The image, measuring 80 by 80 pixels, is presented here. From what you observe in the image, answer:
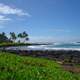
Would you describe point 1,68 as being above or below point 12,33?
below

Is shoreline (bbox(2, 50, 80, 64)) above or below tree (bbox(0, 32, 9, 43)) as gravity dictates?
below

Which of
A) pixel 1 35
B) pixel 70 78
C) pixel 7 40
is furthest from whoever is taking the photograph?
pixel 7 40

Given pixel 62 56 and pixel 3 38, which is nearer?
pixel 62 56

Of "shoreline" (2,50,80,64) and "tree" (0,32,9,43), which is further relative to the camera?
"tree" (0,32,9,43)

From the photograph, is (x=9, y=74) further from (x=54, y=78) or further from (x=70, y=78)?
(x=70, y=78)

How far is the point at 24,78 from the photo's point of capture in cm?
1309

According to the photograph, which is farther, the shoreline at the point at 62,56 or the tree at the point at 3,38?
the tree at the point at 3,38

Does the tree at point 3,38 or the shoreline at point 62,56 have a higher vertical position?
the tree at point 3,38

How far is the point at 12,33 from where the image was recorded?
171125 millimetres

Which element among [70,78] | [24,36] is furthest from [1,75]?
[24,36]

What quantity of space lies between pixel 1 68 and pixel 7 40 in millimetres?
169830

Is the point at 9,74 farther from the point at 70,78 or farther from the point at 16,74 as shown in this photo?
the point at 70,78

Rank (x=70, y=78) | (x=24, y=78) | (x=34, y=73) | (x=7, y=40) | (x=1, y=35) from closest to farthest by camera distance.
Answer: (x=24, y=78)
(x=34, y=73)
(x=70, y=78)
(x=1, y=35)
(x=7, y=40)

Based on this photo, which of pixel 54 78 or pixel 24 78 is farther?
pixel 54 78
